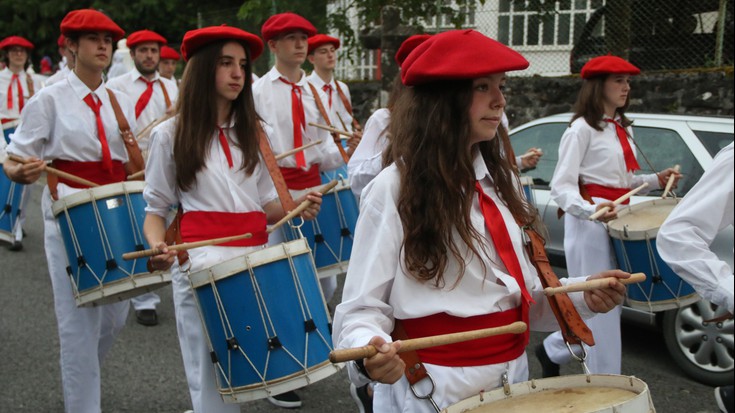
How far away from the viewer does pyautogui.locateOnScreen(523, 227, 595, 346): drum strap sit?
9.12 ft

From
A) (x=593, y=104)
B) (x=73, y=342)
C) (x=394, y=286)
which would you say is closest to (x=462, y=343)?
(x=394, y=286)

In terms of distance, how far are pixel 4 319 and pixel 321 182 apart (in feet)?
8.95

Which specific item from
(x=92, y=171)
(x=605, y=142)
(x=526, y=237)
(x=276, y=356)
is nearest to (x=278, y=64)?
(x=92, y=171)

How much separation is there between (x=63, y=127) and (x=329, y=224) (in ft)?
6.10

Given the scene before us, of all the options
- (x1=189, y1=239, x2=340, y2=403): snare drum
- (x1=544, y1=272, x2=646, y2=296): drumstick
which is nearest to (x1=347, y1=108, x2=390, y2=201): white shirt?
(x1=189, y1=239, x2=340, y2=403): snare drum

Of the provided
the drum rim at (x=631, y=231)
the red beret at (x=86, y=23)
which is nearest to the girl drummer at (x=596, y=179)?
the drum rim at (x=631, y=231)

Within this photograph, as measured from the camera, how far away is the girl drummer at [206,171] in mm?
4184

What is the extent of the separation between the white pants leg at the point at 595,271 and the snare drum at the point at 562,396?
2857mm

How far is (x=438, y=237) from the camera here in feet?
8.73

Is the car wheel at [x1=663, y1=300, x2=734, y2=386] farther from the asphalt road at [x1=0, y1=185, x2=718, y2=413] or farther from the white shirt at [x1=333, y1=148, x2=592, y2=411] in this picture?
the white shirt at [x1=333, y1=148, x2=592, y2=411]

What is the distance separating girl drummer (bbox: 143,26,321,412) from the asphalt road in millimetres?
1446

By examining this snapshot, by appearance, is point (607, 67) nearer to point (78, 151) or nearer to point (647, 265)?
point (647, 265)

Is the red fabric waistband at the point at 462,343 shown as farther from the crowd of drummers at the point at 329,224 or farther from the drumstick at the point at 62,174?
the drumstick at the point at 62,174

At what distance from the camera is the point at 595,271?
5.50 m
